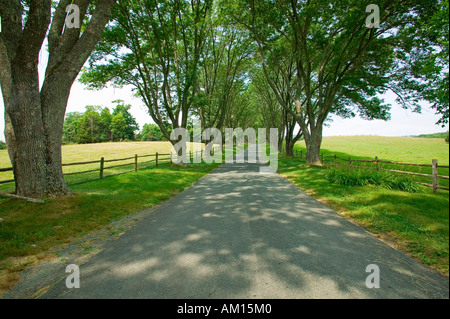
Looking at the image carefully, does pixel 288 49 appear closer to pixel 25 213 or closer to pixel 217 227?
pixel 217 227

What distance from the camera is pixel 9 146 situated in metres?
5.59

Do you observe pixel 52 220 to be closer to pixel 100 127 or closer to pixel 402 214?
pixel 402 214

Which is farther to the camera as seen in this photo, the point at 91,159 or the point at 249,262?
the point at 91,159

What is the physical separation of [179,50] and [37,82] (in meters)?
13.1

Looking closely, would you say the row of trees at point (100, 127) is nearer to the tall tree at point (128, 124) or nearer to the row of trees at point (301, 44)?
the tall tree at point (128, 124)

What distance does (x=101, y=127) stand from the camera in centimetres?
7262

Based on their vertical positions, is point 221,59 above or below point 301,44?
above

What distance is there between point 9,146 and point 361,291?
27.8 ft

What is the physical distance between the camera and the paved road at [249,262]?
241 centimetres

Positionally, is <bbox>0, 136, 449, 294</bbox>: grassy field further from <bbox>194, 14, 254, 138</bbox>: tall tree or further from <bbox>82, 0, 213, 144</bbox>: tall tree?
<bbox>194, 14, 254, 138</bbox>: tall tree

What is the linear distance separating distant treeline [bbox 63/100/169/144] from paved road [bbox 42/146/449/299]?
68.3m

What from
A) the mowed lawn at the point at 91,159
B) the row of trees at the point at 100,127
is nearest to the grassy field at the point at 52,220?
the mowed lawn at the point at 91,159

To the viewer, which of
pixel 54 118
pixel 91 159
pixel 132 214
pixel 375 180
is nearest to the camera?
pixel 132 214

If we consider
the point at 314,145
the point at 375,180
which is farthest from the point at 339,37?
the point at 375,180
